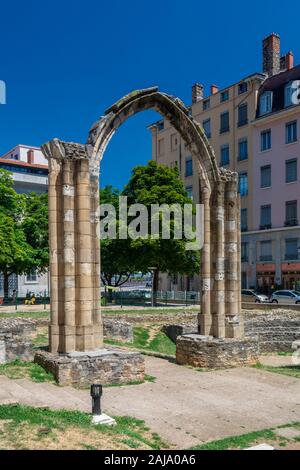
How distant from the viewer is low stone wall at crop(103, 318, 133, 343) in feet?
72.1

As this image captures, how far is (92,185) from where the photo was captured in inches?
550

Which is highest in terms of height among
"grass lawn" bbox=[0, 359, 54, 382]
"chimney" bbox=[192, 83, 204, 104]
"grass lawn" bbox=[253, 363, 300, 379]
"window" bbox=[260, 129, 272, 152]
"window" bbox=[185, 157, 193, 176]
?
"chimney" bbox=[192, 83, 204, 104]

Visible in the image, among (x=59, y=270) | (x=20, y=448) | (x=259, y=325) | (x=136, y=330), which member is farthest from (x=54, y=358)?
(x=259, y=325)

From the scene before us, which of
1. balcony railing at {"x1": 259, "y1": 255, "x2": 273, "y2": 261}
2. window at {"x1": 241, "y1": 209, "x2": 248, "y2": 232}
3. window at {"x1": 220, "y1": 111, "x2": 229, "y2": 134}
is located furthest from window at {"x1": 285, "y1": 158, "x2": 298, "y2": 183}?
window at {"x1": 220, "y1": 111, "x2": 229, "y2": 134}

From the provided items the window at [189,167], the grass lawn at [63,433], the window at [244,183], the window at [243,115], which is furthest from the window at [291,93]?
the grass lawn at [63,433]

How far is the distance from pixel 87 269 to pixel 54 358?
2614 millimetres

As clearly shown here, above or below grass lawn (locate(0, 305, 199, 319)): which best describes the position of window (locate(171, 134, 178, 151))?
above

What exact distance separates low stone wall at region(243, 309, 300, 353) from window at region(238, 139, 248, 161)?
26.2 m

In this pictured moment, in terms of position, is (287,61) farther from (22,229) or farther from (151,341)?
(151,341)

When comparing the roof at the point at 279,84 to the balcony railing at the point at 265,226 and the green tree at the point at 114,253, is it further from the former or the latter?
the green tree at the point at 114,253

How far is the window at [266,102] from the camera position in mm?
48188

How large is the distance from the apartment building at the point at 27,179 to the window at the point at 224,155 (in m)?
23.8

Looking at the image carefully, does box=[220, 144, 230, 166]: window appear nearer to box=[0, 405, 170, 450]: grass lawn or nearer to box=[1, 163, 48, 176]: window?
box=[1, 163, 48, 176]: window

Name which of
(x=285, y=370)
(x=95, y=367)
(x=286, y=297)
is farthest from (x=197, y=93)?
(x=95, y=367)
